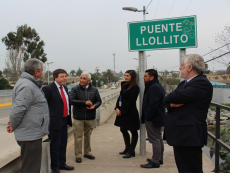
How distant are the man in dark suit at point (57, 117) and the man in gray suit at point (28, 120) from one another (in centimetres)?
85

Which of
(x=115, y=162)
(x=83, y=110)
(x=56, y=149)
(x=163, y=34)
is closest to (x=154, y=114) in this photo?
(x=115, y=162)

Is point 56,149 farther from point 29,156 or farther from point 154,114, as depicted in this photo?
point 154,114

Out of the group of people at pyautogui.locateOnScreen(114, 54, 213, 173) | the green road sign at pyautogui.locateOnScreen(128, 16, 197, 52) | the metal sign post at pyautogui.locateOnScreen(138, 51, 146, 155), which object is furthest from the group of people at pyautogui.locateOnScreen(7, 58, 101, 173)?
the group of people at pyautogui.locateOnScreen(114, 54, 213, 173)

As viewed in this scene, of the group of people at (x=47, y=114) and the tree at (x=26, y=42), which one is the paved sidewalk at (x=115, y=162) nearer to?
the group of people at (x=47, y=114)

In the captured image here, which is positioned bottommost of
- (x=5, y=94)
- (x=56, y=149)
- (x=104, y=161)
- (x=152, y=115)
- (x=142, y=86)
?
(x=104, y=161)

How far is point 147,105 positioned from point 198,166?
158 cm

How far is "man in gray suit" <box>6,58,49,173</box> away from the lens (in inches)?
90.7

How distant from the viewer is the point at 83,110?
3963mm

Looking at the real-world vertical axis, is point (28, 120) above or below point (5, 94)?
above

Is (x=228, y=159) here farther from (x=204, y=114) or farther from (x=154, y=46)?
(x=154, y=46)

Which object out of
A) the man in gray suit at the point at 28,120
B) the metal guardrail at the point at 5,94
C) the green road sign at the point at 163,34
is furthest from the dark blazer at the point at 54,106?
the metal guardrail at the point at 5,94

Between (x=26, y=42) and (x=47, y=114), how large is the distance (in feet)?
111

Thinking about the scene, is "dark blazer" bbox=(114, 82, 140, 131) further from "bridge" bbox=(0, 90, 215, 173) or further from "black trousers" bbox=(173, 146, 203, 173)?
"black trousers" bbox=(173, 146, 203, 173)

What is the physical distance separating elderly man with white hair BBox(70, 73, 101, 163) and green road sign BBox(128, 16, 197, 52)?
1213 mm
